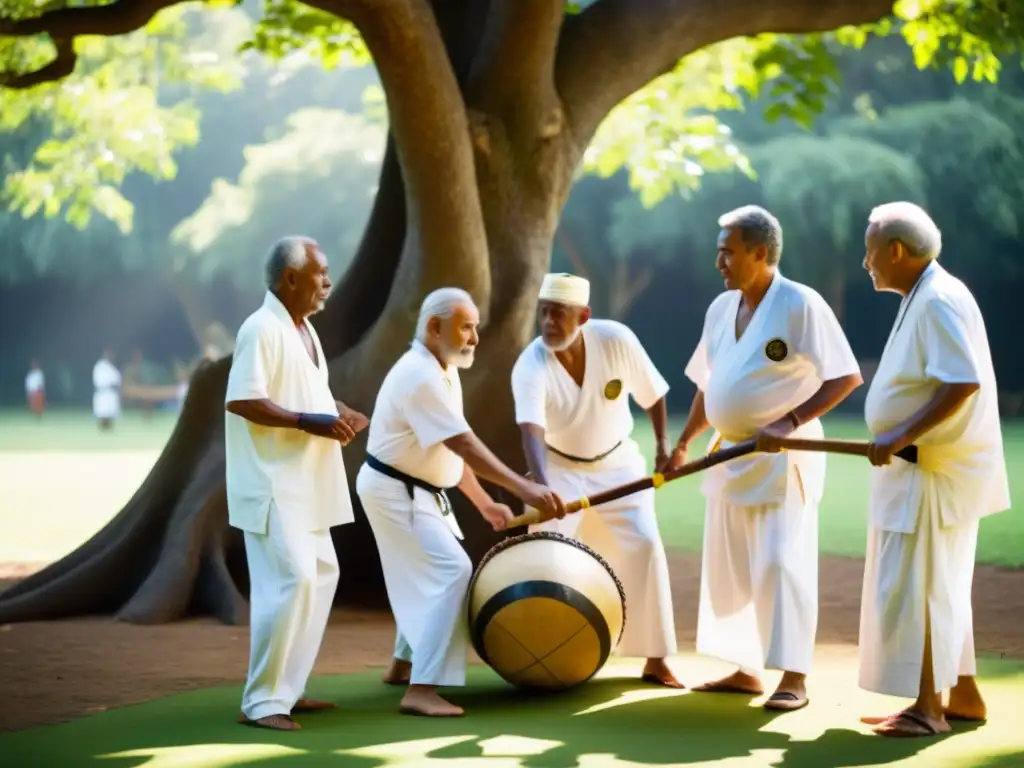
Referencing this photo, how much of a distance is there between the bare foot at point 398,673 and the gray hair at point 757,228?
269cm

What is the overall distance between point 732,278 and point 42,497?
45.9ft

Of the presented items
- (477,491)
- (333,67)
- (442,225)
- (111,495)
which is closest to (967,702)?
(477,491)

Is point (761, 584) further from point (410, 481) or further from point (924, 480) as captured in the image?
point (410, 481)

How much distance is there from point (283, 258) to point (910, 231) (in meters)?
2.67

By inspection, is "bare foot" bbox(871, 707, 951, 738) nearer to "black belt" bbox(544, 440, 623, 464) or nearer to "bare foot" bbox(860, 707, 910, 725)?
"bare foot" bbox(860, 707, 910, 725)

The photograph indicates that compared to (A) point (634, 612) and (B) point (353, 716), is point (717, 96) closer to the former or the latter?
(A) point (634, 612)

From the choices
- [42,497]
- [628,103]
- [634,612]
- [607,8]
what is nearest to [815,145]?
[628,103]

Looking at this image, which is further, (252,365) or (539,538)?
(539,538)

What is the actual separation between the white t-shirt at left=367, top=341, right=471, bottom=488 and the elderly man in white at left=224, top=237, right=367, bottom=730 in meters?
0.32

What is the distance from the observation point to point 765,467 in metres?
7.03

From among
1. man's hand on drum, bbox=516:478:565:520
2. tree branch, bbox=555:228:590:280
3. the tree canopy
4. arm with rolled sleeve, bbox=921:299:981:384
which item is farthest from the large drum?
tree branch, bbox=555:228:590:280

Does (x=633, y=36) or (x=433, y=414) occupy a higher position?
(x=633, y=36)

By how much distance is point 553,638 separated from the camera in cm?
681

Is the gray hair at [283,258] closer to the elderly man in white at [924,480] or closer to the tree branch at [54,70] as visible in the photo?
the elderly man in white at [924,480]
